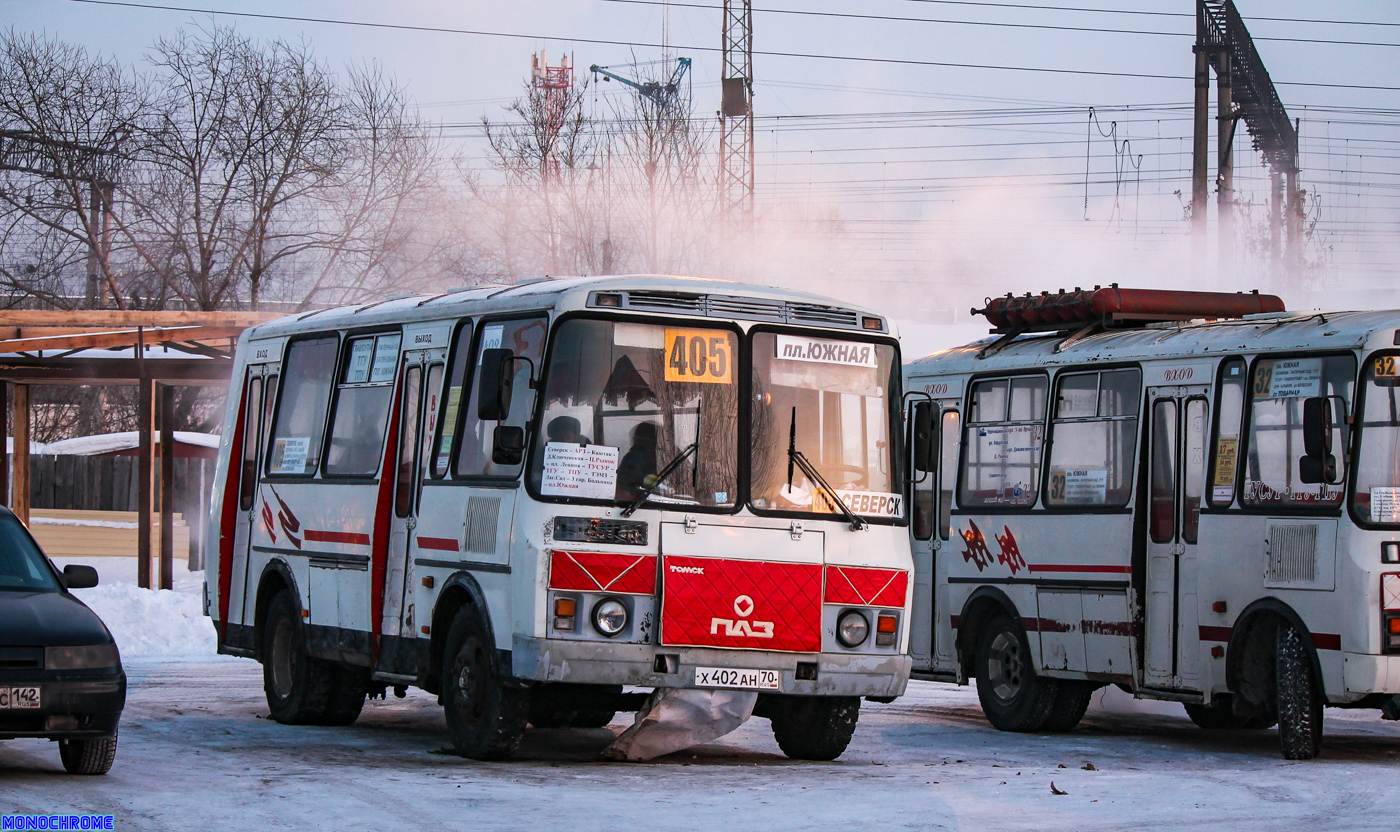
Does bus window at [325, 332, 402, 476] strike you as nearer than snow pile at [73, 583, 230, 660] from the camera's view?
Yes

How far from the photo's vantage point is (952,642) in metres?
15.6

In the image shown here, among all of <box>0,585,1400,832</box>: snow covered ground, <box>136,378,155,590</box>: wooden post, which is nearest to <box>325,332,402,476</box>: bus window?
<box>0,585,1400,832</box>: snow covered ground

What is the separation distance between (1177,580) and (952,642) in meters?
2.86

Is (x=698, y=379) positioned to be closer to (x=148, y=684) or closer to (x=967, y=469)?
(x=967, y=469)

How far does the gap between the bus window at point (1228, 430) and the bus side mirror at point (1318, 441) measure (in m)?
1.04

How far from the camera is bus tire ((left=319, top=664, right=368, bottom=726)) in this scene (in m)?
13.9

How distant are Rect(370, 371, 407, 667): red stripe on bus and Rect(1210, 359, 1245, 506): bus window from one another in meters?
5.80

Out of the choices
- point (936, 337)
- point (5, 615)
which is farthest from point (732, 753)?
point (936, 337)

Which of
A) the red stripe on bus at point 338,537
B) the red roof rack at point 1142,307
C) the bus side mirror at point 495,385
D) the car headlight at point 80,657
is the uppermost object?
the red roof rack at point 1142,307

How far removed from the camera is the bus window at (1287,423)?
470 inches

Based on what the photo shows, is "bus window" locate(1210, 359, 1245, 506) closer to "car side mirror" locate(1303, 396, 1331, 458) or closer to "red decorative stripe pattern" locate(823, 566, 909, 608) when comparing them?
"car side mirror" locate(1303, 396, 1331, 458)

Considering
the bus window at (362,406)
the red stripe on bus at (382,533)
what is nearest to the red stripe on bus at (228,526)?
the bus window at (362,406)

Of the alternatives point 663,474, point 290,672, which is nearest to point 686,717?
point 663,474

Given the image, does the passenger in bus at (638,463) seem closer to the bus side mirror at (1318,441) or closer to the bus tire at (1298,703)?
the bus side mirror at (1318,441)
